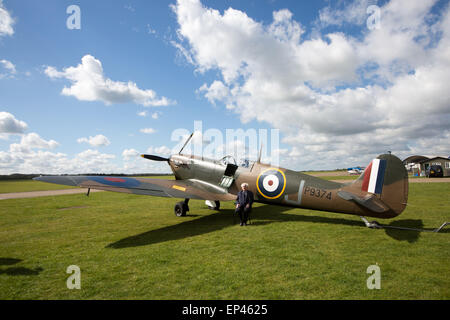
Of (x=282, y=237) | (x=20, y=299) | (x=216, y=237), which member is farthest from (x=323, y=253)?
(x=20, y=299)

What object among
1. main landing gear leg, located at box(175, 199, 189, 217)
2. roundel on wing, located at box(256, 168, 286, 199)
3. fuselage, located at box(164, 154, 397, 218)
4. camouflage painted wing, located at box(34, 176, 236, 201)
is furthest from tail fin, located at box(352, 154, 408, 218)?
main landing gear leg, located at box(175, 199, 189, 217)

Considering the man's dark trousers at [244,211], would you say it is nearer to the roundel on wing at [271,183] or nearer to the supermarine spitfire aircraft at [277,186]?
the supermarine spitfire aircraft at [277,186]

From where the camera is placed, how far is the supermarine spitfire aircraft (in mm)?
5684

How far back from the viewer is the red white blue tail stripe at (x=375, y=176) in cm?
577

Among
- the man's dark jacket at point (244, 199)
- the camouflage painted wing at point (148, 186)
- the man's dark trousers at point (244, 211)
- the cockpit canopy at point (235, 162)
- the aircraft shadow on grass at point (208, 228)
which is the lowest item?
the aircraft shadow on grass at point (208, 228)

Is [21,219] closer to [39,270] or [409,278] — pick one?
[39,270]

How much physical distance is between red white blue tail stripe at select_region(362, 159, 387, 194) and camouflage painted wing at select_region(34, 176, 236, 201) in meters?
4.15

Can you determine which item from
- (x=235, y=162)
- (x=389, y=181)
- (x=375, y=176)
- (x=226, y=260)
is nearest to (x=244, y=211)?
(x=235, y=162)

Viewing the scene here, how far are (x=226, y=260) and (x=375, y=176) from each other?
184 inches

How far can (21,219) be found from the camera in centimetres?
832

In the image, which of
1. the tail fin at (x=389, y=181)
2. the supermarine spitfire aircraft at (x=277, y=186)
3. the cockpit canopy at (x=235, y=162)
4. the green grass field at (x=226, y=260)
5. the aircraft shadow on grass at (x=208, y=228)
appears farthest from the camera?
the cockpit canopy at (x=235, y=162)

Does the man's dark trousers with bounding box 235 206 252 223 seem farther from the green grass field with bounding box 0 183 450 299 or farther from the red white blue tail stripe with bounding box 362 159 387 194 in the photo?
the red white blue tail stripe with bounding box 362 159 387 194

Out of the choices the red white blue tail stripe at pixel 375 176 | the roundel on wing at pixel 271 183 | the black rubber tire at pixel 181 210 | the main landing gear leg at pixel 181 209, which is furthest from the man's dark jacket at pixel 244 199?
the red white blue tail stripe at pixel 375 176
